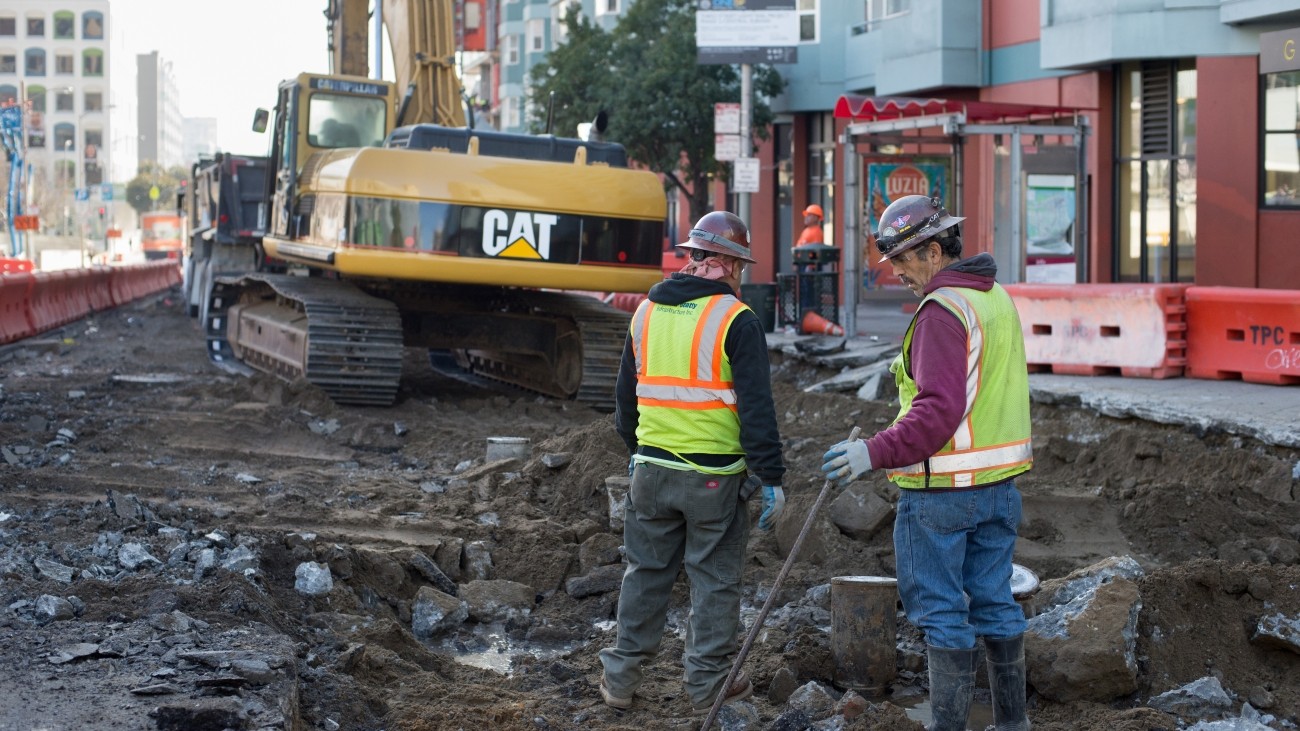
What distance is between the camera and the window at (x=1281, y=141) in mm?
18969

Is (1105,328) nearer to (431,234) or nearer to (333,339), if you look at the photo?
(431,234)

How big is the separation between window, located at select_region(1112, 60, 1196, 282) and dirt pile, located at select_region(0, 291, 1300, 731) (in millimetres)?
9159

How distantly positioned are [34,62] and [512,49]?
76.3 meters

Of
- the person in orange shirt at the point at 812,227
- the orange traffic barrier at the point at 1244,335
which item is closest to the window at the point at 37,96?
the person in orange shirt at the point at 812,227

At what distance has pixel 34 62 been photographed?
135m

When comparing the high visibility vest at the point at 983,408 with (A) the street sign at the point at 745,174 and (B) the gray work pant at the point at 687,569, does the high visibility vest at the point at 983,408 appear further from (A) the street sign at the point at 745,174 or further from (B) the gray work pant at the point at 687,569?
(A) the street sign at the point at 745,174

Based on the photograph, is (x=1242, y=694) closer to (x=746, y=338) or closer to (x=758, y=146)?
(x=746, y=338)

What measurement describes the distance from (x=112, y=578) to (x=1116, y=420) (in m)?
7.35

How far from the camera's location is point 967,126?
16281 mm

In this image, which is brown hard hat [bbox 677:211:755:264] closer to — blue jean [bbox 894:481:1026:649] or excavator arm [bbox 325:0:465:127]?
blue jean [bbox 894:481:1026:649]

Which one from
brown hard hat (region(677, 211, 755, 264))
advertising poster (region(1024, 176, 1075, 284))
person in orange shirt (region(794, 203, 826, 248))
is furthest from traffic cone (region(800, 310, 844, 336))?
brown hard hat (region(677, 211, 755, 264))

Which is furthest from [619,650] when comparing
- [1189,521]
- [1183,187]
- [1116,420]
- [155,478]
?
[1183,187]

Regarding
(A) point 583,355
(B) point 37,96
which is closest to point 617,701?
(A) point 583,355

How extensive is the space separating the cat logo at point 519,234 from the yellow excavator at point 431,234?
0.5 inches
